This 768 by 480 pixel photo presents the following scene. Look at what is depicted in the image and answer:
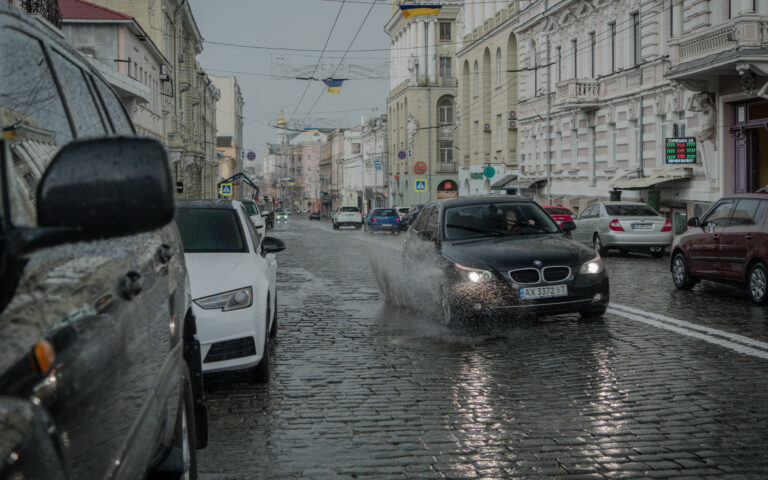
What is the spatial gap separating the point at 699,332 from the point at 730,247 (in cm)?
390

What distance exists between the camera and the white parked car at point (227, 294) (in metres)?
6.68

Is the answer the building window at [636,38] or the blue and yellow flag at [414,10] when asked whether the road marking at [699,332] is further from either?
the building window at [636,38]

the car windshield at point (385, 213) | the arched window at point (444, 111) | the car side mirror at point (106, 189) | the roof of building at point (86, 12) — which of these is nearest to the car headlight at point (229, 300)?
the car side mirror at point (106, 189)

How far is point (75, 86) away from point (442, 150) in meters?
86.4

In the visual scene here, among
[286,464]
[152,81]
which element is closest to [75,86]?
[286,464]

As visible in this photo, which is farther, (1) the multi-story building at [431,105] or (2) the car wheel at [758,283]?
(1) the multi-story building at [431,105]

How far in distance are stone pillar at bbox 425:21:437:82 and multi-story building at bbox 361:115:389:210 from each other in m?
12.3

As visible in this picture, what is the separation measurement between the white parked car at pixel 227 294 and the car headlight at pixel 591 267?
3762mm

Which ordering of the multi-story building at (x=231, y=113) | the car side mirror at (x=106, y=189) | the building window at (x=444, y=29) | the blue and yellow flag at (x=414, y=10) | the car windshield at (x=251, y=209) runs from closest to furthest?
the car side mirror at (x=106, y=189)
the blue and yellow flag at (x=414, y=10)
the car windshield at (x=251, y=209)
the building window at (x=444, y=29)
the multi-story building at (x=231, y=113)

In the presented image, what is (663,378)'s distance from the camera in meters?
7.27

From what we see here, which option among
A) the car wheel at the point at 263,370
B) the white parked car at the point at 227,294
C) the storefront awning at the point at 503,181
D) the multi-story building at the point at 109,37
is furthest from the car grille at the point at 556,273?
the storefront awning at the point at 503,181

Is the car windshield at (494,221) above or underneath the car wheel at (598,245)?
above

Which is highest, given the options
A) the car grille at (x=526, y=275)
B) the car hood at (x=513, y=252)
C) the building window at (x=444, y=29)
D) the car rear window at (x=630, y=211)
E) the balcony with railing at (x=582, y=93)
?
the building window at (x=444, y=29)

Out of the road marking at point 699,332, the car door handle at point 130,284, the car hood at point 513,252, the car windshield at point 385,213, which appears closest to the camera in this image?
the car door handle at point 130,284
